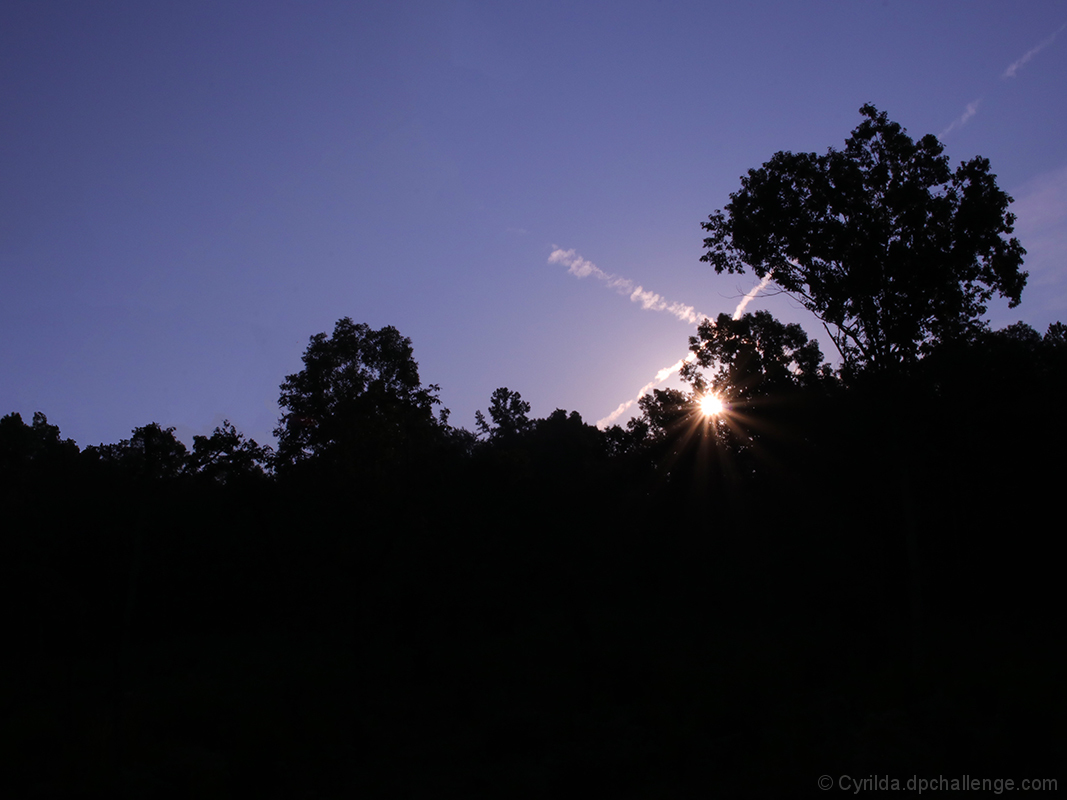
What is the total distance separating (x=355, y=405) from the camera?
1797 cm

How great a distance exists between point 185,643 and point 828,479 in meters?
24.7

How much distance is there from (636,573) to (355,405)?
19.4m

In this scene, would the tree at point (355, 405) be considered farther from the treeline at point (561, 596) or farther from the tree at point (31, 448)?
the tree at point (31, 448)

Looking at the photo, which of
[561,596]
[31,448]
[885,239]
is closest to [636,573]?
[561,596]

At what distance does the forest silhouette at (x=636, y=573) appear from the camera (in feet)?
36.8

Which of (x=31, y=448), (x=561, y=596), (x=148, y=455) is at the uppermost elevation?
(x=31, y=448)

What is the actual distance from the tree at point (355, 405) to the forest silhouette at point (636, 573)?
0.38ft

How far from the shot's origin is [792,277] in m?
21.9

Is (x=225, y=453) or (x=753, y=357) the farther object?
(x=753, y=357)

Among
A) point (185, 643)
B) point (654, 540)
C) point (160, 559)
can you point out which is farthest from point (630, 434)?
point (160, 559)

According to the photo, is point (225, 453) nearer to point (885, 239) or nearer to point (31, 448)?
point (885, 239)

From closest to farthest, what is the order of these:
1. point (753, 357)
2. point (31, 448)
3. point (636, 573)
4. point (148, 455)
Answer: point (148, 455), point (753, 357), point (636, 573), point (31, 448)

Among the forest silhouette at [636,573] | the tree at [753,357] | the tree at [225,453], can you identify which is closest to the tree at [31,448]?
the forest silhouette at [636,573]

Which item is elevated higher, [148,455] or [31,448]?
[31,448]
